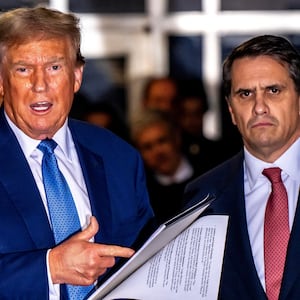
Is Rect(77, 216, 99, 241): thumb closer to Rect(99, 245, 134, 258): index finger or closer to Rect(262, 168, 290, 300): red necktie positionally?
Rect(99, 245, 134, 258): index finger

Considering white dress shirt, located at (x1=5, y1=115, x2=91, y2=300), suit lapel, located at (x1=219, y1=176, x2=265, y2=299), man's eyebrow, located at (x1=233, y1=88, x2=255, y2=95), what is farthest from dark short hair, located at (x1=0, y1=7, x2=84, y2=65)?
suit lapel, located at (x1=219, y1=176, x2=265, y2=299)

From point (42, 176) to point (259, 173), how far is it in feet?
2.47

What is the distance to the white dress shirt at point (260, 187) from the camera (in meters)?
3.84

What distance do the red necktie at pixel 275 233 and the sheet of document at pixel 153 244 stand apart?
36 cm

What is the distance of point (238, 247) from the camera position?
3.79m

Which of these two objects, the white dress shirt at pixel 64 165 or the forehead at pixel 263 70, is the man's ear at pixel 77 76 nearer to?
the white dress shirt at pixel 64 165

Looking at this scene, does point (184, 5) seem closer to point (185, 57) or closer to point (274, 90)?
point (185, 57)

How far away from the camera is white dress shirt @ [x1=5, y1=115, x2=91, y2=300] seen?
3609mm

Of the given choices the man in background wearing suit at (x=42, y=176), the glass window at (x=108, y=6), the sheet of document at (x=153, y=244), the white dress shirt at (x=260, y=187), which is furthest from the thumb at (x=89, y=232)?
the glass window at (x=108, y=6)

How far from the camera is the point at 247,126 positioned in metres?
3.93

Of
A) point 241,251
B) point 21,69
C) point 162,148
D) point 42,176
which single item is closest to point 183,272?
point 241,251

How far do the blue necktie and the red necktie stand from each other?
57 centimetres

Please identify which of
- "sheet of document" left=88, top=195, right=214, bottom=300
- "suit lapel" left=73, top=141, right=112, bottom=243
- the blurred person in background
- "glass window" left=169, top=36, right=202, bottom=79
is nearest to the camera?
"sheet of document" left=88, top=195, right=214, bottom=300

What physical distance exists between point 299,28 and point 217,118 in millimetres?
737
